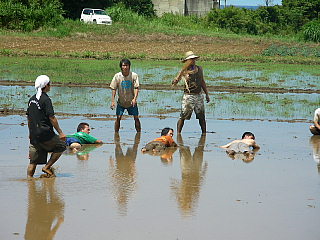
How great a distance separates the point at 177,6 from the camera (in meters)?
52.3

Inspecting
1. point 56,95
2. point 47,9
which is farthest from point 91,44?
point 56,95

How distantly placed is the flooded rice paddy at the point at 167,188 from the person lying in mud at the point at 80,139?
0.13 meters

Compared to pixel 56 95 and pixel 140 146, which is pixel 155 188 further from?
pixel 56 95

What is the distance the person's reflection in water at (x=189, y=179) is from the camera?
7460 mm

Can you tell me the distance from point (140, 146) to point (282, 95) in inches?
383

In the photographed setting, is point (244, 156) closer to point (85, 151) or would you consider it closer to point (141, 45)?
point (85, 151)

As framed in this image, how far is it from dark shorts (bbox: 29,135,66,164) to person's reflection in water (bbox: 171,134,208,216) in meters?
1.48

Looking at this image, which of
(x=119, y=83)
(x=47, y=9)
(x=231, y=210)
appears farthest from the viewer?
(x=47, y=9)

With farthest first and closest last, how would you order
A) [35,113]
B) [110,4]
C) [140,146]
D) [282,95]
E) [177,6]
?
[177,6], [110,4], [282,95], [140,146], [35,113]

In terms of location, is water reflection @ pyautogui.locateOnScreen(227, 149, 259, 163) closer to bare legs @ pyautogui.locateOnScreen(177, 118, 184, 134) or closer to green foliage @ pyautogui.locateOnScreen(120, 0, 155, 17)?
bare legs @ pyautogui.locateOnScreen(177, 118, 184, 134)

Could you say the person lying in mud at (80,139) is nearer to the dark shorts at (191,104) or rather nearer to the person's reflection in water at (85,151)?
the person's reflection in water at (85,151)

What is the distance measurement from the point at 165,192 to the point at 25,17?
98.3 ft

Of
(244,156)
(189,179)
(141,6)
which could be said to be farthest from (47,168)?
(141,6)

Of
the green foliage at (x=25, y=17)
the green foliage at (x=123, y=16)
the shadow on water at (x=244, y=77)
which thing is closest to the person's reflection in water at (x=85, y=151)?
the shadow on water at (x=244, y=77)
